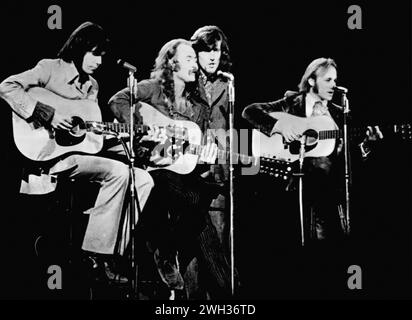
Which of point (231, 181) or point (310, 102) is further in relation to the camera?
point (310, 102)

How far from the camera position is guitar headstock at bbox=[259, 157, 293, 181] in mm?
4617

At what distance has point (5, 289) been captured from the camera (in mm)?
4320

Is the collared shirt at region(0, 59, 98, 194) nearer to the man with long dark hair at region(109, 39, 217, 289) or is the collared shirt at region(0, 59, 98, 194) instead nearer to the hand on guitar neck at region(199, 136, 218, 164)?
the man with long dark hair at region(109, 39, 217, 289)

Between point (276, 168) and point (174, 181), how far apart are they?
0.78m

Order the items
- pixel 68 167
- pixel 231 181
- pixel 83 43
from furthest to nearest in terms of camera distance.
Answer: pixel 83 43, pixel 68 167, pixel 231 181

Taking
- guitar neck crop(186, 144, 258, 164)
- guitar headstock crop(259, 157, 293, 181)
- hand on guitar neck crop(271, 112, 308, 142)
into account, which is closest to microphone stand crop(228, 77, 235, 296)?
guitar neck crop(186, 144, 258, 164)

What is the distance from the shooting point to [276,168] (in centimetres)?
462

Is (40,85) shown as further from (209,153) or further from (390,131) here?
(390,131)

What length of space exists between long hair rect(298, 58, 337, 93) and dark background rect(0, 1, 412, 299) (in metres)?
0.04

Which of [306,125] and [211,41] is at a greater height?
[211,41]

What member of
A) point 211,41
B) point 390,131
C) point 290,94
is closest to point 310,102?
point 290,94

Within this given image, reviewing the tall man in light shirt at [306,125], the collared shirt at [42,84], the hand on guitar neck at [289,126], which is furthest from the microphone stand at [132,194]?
the hand on guitar neck at [289,126]
